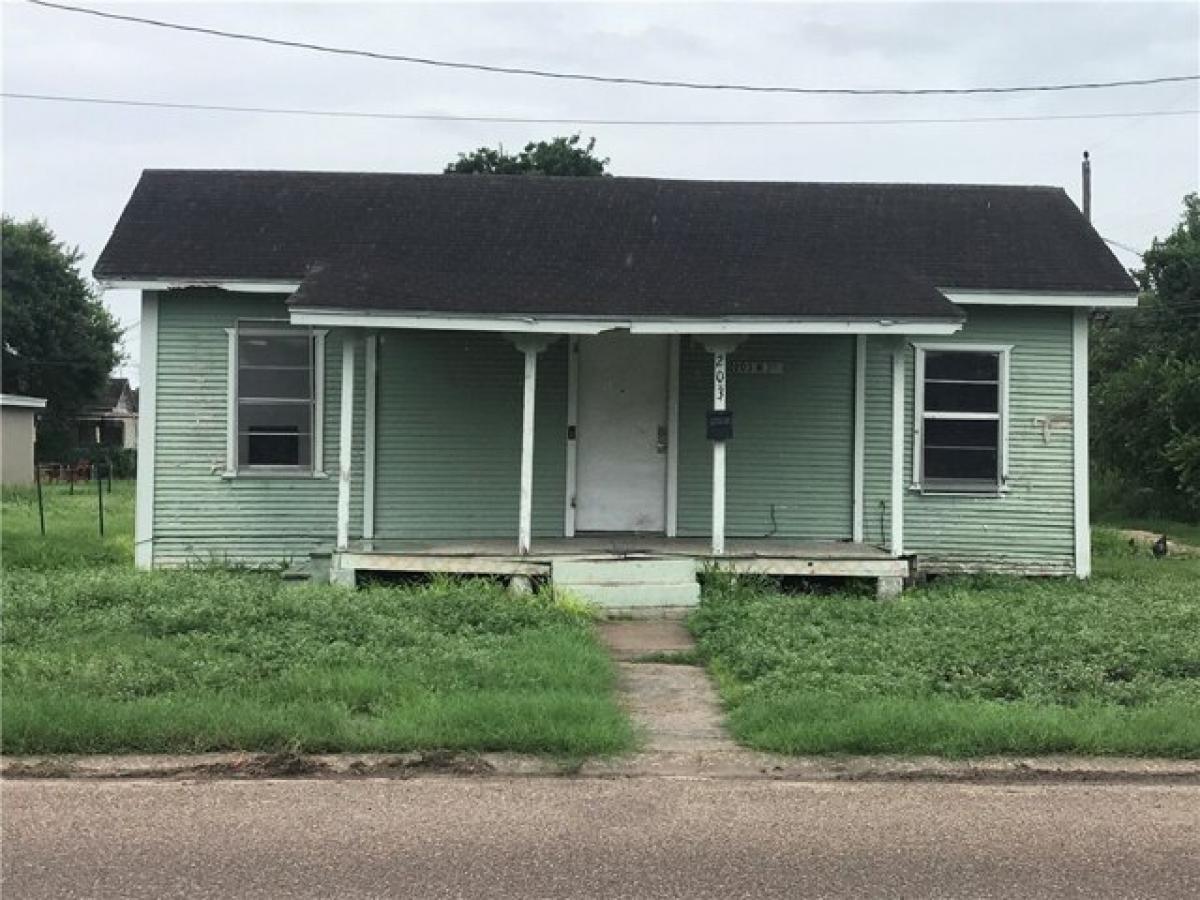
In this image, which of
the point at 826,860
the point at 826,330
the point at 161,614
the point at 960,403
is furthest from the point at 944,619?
the point at 161,614

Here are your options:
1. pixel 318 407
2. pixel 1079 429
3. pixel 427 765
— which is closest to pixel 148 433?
pixel 318 407

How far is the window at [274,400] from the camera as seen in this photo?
11688 mm

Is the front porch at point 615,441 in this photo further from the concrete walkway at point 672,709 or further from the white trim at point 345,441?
the concrete walkway at point 672,709

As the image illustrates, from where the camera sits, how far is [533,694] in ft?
20.8

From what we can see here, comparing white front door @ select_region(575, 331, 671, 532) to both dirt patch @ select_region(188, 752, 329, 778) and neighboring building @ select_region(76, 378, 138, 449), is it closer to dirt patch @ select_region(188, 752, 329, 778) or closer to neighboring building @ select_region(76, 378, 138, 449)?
dirt patch @ select_region(188, 752, 329, 778)

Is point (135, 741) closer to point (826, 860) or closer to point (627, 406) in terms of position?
point (826, 860)

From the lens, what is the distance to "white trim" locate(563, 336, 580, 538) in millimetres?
11852

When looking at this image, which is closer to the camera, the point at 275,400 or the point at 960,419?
the point at 275,400

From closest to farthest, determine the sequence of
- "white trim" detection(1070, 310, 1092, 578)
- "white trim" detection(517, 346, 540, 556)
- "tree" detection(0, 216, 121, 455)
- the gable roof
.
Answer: "white trim" detection(517, 346, 540, 556) < "white trim" detection(1070, 310, 1092, 578) < "tree" detection(0, 216, 121, 455) < the gable roof

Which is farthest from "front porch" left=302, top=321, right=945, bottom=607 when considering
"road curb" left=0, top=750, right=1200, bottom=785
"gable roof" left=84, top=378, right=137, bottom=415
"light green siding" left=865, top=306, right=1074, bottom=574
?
"gable roof" left=84, top=378, right=137, bottom=415

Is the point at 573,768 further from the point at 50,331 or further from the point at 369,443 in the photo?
the point at 50,331

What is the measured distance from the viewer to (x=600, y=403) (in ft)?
39.4

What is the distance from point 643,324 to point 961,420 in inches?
155

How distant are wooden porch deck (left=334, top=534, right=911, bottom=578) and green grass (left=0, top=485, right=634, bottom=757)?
385mm
